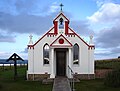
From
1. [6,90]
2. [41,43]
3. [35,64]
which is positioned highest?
[41,43]

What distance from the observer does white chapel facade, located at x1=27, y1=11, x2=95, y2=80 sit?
32094 mm

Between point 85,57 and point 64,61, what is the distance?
2.46 meters

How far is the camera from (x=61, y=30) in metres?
32.4

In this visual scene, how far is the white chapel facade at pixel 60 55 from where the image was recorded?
3209 cm

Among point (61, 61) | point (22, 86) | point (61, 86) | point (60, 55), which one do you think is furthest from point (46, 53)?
point (61, 86)

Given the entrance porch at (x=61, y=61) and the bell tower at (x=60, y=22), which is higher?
the bell tower at (x=60, y=22)

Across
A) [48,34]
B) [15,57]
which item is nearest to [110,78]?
[48,34]

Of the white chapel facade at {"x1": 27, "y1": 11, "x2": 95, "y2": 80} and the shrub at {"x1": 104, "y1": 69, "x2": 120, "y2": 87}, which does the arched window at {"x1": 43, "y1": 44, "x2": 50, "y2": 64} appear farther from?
the shrub at {"x1": 104, "y1": 69, "x2": 120, "y2": 87}

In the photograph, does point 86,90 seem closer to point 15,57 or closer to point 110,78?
point 110,78

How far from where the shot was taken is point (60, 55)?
32.4 meters

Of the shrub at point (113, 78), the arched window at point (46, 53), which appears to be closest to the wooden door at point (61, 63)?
the arched window at point (46, 53)

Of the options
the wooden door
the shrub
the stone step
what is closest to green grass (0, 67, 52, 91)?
the stone step

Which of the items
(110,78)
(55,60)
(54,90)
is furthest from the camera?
(55,60)

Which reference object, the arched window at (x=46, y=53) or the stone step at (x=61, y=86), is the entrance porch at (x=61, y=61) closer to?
the arched window at (x=46, y=53)
